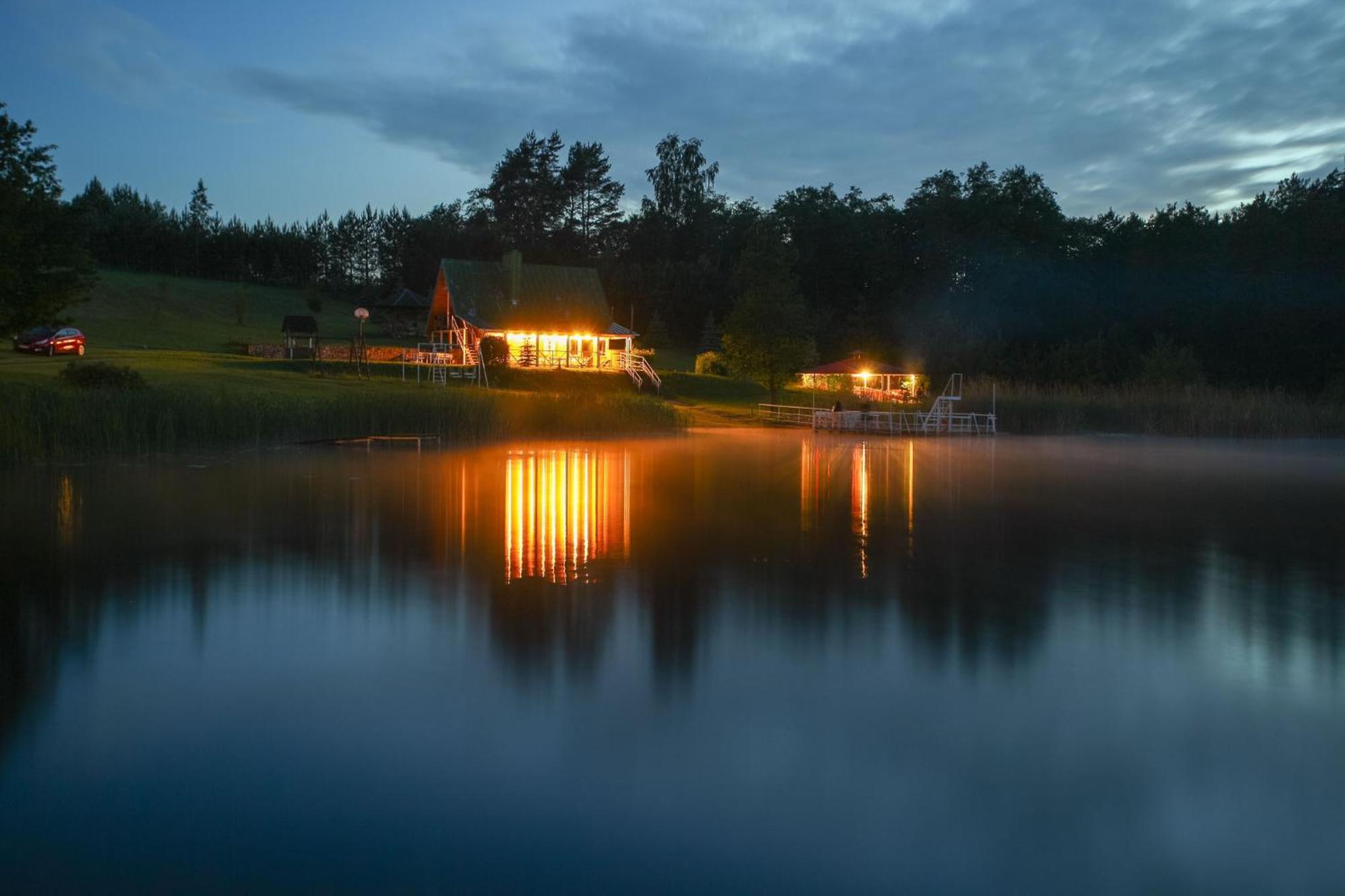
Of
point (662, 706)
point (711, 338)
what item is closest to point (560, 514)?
point (662, 706)

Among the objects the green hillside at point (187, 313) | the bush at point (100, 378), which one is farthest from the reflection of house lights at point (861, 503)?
the green hillside at point (187, 313)

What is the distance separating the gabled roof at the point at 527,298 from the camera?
52.8m

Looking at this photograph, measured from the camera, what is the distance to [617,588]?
10.0 m

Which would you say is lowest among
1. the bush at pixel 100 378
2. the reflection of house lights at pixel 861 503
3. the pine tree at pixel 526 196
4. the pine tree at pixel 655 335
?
the reflection of house lights at pixel 861 503

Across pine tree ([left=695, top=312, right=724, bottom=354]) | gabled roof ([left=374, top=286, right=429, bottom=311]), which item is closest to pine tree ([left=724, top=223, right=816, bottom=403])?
pine tree ([left=695, top=312, right=724, bottom=354])

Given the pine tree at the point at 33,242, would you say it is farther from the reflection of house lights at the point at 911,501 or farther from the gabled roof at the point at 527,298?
the gabled roof at the point at 527,298

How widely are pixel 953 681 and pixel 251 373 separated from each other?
3283cm

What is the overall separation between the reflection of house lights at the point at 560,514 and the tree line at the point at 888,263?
2306 cm

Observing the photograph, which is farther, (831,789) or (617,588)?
(617,588)

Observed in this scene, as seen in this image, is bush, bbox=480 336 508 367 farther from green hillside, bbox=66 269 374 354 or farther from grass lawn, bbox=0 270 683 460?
green hillside, bbox=66 269 374 354

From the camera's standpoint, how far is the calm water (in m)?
4.79

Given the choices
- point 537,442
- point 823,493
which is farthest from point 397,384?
point 823,493

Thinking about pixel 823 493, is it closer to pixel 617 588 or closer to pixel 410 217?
pixel 617 588

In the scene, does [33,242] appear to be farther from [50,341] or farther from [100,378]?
[50,341]
